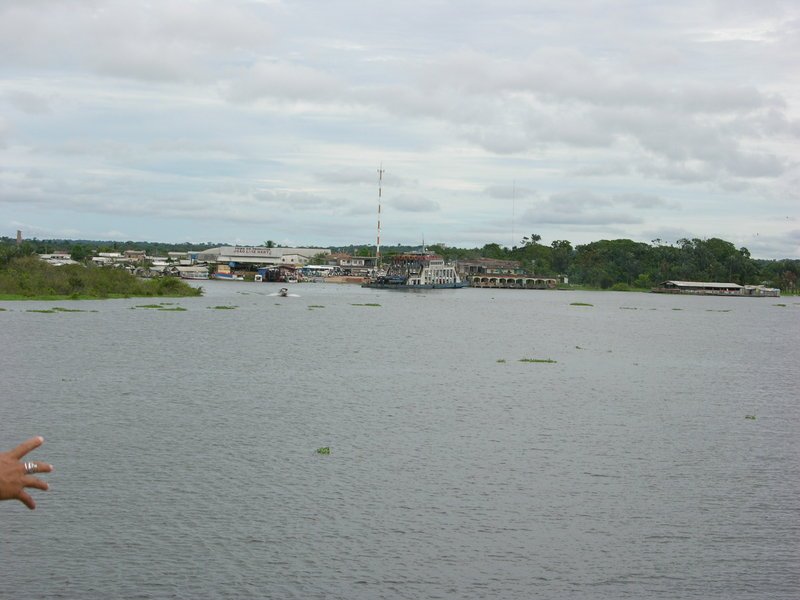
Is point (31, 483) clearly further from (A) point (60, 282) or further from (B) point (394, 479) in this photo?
(A) point (60, 282)

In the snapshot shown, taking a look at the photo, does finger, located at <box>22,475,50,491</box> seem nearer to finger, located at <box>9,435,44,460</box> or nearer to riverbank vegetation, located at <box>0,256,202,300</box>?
finger, located at <box>9,435,44,460</box>

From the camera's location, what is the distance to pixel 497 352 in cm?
7181

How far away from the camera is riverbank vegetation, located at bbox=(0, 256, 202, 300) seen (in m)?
111

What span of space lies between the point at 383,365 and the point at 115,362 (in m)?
17.8

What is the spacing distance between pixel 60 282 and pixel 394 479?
329 feet

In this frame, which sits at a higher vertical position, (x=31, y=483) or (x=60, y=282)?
(x=31, y=483)

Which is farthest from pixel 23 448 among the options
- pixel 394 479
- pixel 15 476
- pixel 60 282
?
pixel 60 282

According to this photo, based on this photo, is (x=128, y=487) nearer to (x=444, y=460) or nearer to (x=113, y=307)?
(x=444, y=460)

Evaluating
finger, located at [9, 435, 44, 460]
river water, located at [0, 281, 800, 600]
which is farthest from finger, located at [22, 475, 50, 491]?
river water, located at [0, 281, 800, 600]

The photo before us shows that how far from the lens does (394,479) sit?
27953 millimetres

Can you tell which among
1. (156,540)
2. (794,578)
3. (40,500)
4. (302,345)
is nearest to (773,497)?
(794,578)

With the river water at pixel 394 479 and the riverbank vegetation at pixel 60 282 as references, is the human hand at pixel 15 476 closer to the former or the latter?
the river water at pixel 394 479

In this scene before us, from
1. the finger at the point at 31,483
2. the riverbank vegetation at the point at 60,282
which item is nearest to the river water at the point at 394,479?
the finger at the point at 31,483

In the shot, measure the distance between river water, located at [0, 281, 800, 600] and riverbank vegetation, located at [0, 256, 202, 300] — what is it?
54305 mm
